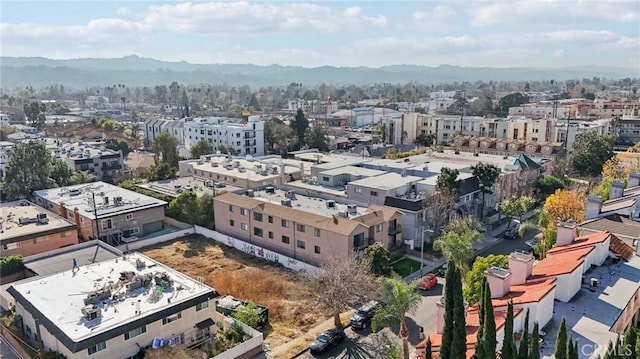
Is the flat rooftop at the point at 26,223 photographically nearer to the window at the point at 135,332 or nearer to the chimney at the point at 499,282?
the window at the point at 135,332

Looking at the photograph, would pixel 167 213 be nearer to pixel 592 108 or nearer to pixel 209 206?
pixel 209 206

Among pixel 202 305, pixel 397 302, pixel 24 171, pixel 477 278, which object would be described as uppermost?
pixel 24 171

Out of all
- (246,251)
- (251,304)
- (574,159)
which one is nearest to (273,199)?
(246,251)

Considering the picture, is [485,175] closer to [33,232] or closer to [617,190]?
[617,190]

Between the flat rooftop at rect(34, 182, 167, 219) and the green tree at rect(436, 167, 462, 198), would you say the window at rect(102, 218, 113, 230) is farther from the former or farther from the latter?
the green tree at rect(436, 167, 462, 198)

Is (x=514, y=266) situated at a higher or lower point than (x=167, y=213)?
higher

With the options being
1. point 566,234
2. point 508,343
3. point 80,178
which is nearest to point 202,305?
point 508,343

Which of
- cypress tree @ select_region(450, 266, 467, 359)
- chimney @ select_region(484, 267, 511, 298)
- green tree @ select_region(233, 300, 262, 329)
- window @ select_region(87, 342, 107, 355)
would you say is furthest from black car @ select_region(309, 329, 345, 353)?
cypress tree @ select_region(450, 266, 467, 359)
